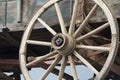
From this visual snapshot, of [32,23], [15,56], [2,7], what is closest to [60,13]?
[32,23]

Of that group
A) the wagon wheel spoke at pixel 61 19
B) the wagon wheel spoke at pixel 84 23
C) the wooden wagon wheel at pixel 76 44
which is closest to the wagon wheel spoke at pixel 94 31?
the wooden wagon wheel at pixel 76 44

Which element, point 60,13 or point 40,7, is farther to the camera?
point 40,7

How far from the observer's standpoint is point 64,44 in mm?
9305

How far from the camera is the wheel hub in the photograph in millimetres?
9344

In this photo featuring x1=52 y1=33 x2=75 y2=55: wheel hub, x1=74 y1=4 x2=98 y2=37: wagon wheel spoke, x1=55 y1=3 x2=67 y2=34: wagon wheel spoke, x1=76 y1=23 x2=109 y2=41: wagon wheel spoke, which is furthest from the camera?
x1=55 y1=3 x2=67 y2=34: wagon wheel spoke

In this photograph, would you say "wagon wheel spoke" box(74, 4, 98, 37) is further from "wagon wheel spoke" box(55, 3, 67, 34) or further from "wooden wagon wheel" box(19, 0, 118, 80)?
"wagon wheel spoke" box(55, 3, 67, 34)

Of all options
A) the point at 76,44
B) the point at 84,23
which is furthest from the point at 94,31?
the point at 76,44

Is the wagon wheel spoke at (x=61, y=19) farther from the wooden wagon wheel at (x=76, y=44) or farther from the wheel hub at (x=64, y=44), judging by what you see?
the wheel hub at (x=64, y=44)

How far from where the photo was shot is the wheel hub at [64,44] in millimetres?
9344

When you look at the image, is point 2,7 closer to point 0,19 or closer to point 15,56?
point 0,19

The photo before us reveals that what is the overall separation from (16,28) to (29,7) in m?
0.54

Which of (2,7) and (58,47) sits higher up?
(2,7)

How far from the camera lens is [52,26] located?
10.6 metres

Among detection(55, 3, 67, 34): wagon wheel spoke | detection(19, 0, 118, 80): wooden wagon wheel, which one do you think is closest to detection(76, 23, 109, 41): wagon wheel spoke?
detection(19, 0, 118, 80): wooden wagon wheel
